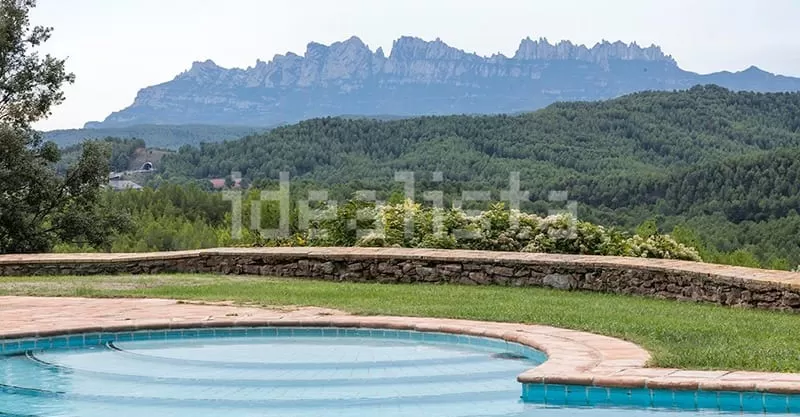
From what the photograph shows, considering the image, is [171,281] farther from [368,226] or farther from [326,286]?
[368,226]

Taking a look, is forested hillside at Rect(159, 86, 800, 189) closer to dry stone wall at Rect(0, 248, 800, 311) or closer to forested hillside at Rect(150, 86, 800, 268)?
forested hillside at Rect(150, 86, 800, 268)

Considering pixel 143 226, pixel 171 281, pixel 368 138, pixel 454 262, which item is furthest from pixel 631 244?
pixel 368 138

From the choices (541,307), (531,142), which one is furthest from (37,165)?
(531,142)

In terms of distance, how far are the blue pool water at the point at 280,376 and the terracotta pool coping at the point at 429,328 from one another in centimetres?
7

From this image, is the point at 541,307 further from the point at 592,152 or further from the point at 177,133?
the point at 177,133

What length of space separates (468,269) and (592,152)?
2314 inches

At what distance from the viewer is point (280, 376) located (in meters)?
7.29

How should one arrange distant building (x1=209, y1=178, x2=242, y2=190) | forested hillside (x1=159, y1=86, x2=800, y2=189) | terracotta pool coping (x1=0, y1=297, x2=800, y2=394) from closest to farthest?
terracotta pool coping (x1=0, y1=297, x2=800, y2=394) < distant building (x1=209, y1=178, x2=242, y2=190) < forested hillside (x1=159, y1=86, x2=800, y2=189)

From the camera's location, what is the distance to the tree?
21.8m

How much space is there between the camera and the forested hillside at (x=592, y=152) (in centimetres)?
4641

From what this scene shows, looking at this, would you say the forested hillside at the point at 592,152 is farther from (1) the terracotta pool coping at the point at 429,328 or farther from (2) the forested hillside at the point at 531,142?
(1) the terracotta pool coping at the point at 429,328

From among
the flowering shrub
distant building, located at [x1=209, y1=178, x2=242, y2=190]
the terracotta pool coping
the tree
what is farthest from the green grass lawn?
distant building, located at [x1=209, y1=178, x2=242, y2=190]

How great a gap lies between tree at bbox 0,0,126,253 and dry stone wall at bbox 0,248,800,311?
8.44 metres

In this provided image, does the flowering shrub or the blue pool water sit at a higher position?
the flowering shrub
